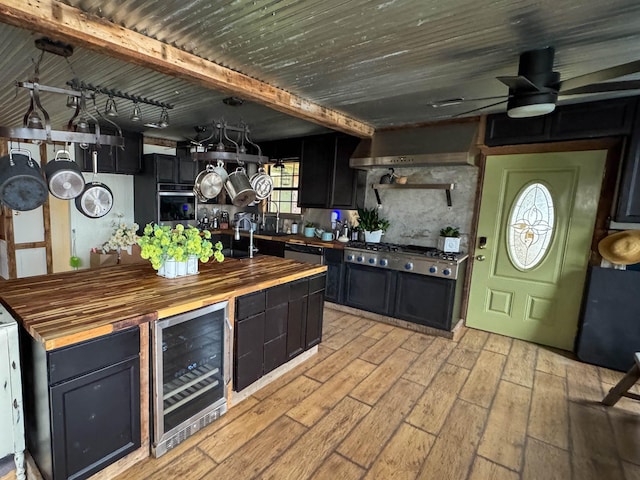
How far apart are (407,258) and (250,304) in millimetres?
2131

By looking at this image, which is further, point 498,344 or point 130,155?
point 130,155

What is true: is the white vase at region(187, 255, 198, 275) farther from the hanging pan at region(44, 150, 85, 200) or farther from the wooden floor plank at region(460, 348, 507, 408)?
the wooden floor plank at region(460, 348, 507, 408)

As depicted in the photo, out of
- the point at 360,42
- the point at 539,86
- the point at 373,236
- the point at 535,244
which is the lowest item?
the point at 373,236

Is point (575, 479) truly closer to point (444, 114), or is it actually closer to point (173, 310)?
point (173, 310)

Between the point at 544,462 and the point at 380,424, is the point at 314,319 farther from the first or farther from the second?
the point at 544,462

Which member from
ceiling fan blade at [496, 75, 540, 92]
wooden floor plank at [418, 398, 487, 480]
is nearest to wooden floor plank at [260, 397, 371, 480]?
wooden floor plank at [418, 398, 487, 480]

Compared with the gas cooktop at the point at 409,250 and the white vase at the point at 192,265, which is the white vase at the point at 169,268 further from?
the gas cooktop at the point at 409,250

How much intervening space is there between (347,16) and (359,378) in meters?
2.57

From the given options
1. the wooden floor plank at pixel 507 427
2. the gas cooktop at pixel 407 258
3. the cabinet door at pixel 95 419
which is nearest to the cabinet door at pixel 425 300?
the gas cooktop at pixel 407 258

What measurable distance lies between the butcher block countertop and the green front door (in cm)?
232

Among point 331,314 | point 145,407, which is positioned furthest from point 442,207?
point 145,407

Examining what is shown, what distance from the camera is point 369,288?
4.11m

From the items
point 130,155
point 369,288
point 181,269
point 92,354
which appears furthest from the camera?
point 130,155

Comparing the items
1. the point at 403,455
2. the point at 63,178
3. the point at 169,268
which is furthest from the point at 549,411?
the point at 63,178
